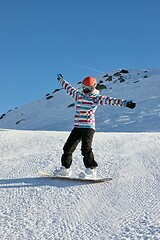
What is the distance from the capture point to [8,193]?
430 cm

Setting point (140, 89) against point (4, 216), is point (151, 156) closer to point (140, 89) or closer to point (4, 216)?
point (4, 216)

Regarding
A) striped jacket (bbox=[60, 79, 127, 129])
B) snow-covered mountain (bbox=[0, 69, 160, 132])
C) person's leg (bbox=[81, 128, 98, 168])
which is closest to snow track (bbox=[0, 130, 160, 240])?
person's leg (bbox=[81, 128, 98, 168])

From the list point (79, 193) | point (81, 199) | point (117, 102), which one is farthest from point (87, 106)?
point (81, 199)

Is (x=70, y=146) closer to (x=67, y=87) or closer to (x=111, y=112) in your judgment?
(x=67, y=87)

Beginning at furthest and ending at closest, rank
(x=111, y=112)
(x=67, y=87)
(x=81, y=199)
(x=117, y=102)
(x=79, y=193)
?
(x=111, y=112) < (x=67, y=87) < (x=117, y=102) < (x=79, y=193) < (x=81, y=199)

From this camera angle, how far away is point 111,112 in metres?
25.0

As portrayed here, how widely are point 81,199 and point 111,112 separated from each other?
2113 centimetres

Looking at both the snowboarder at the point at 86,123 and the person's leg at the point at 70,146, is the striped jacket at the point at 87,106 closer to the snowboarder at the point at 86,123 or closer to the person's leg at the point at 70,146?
the snowboarder at the point at 86,123

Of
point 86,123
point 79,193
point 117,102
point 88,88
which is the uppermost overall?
point 88,88

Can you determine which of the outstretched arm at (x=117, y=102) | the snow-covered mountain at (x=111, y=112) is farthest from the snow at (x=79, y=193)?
the snow-covered mountain at (x=111, y=112)

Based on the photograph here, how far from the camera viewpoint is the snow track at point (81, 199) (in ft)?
10.3

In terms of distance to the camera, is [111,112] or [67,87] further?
[111,112]

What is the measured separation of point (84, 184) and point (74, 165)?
1.13m

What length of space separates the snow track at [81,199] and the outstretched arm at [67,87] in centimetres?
103
